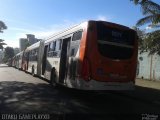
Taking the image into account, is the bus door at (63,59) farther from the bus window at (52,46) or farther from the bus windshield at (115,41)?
the bus windshield at (115,41)

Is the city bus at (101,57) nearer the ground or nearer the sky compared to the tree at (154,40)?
nearer the ground

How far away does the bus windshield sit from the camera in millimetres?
13625

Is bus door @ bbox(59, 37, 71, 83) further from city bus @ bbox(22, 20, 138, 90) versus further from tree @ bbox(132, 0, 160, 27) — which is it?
tree @ bbox(132, 0, 160, 27)

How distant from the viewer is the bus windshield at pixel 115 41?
13.6 meters

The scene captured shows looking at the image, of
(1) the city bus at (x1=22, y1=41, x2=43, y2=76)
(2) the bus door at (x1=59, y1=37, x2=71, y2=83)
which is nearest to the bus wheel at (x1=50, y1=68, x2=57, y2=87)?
(2) the bus door at (x1=59, y1=37, x2=71, y2=83)

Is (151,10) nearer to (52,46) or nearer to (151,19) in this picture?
(151,19)

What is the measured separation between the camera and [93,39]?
13352mm

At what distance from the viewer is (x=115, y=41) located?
13961mm

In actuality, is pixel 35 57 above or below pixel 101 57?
above

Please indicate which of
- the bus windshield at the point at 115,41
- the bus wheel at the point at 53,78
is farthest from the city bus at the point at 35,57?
the bus windshield at the point at 115,41

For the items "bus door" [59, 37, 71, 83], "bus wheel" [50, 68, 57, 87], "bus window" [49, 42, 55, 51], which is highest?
"bus window" [49, 42, 55, 51]

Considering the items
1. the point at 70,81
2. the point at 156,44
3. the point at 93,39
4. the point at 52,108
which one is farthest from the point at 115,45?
the point at 156,44

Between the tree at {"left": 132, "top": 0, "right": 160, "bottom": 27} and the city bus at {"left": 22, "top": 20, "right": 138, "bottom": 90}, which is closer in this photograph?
the city bus at {"left": 22, "top": 20, "right": 138, "bottom": 90}

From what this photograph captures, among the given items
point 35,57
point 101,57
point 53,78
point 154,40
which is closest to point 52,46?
point 53,78
